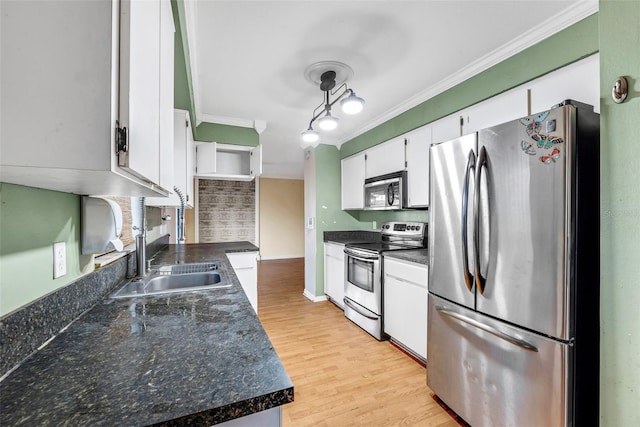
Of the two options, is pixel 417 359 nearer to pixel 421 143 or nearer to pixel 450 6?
pixel 421 143

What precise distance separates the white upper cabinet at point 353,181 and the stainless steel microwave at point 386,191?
0.17 m

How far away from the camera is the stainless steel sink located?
51.0 inches

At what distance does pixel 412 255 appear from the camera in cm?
235

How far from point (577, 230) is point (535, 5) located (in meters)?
1.33

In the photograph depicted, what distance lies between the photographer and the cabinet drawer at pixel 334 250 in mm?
3473

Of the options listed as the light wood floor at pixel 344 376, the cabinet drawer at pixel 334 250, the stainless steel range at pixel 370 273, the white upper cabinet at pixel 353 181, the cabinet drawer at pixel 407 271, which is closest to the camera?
the light wood floor at pixel 344 376

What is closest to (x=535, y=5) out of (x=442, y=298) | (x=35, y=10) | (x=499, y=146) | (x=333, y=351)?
(x=499, y=146)

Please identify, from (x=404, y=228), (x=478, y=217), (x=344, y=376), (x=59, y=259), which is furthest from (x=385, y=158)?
(x=59, y=259)

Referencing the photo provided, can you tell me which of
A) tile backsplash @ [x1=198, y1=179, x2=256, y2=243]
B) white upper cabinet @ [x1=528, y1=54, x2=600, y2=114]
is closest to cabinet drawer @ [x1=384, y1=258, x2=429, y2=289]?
white upper cabinet @ [x1=528, y1=54, x2=600, y2=114]

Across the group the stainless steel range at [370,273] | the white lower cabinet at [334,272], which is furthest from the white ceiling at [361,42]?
the white lower cabinet at [334,272]

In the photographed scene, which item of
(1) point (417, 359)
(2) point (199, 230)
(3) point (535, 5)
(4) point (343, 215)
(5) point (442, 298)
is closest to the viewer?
(3) point (535, 5)

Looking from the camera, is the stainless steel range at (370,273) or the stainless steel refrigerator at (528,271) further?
the stainless steel range at (370,273)

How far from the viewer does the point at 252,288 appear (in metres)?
2.59

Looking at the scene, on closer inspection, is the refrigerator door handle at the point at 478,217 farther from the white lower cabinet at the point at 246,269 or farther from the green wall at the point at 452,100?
the white lower cabinet at the point at 246,269
